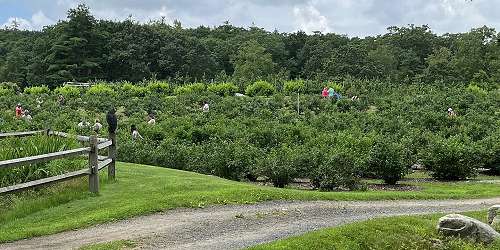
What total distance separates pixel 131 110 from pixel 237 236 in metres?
35.6

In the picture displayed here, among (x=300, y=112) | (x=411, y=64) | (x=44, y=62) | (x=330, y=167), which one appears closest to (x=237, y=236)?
(x=330, y=167)

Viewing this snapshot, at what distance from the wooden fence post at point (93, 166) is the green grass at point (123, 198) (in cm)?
18

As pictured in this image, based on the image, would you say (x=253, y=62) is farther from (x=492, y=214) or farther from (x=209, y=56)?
(x=492, y=214)

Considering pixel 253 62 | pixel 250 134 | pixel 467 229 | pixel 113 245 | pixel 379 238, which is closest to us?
pixel 113 245

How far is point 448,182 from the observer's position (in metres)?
22.2

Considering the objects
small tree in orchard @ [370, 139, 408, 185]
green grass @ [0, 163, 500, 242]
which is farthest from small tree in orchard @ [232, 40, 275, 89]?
green grass @ [0, 163, 500, 242]

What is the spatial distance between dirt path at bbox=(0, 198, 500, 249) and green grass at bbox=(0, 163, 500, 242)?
375 millimetres

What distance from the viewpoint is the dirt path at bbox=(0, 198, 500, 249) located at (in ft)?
30.4

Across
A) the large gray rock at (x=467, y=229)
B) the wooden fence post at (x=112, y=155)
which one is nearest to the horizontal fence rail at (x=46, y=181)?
the wooden fence post at (x=112, y=155)

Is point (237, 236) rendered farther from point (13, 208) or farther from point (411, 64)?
point (411, 64)

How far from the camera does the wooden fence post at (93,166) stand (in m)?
12.2

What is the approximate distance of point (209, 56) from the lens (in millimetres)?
100438

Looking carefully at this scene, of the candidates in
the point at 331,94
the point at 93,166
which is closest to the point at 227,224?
the point at 93,166

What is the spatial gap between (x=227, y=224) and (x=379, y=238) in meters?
2.67
